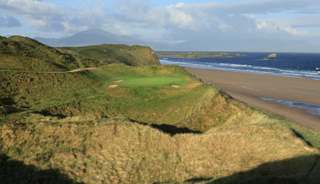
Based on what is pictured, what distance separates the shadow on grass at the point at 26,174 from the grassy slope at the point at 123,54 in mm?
47465

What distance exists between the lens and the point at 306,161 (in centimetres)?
642

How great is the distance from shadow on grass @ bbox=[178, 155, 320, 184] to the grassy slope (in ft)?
166

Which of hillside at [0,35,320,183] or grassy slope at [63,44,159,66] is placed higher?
grassy slope at [63,44,159,66]

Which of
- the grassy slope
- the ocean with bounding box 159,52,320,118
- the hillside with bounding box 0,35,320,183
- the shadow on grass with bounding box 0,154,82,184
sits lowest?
the shadow on grass with bounding box 0,154,82,184

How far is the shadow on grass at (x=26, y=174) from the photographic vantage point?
23.5 ft

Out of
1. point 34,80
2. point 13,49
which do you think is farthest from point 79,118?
point 13,49

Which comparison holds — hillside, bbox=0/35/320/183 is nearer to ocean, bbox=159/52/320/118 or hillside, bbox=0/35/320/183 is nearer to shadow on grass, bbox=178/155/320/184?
shadow on grass, bbox=178/155/320/184

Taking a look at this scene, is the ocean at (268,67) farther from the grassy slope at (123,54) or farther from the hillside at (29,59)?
the hillside at (29,59)

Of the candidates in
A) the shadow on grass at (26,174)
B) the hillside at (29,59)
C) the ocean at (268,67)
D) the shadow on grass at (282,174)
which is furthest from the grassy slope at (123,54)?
the shadow on grass at (282,174)

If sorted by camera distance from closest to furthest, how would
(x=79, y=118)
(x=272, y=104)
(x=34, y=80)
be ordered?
(x=79, y=118) → (x=34, y=80) → (x=272, y=104)

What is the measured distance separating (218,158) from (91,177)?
4.72 m

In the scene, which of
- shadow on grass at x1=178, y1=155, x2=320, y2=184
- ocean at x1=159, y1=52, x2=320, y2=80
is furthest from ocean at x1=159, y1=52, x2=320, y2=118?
shadow on grass at x1=178, y1=155, x2=320, y2=184

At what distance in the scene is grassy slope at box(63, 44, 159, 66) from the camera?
55.4 metres

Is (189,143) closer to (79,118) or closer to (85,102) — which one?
(79,118)
